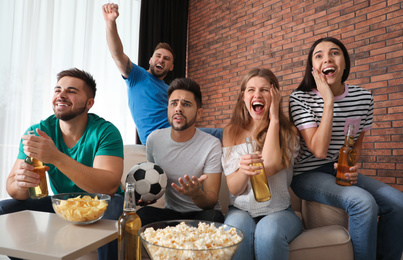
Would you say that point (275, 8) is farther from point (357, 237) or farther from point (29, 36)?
point (357, 237)

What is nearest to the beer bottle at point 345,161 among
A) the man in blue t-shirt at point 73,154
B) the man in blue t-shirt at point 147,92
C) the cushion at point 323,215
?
the cushion at point 323,215

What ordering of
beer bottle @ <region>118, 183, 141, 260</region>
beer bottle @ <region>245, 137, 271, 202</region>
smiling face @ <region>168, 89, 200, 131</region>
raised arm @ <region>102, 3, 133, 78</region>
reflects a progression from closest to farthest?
beer bottle @ <region>118, 183, 141, 260</region> → beer bottle @ <region>245, 137, 271, 202</region> → smiling face @ <region>168, 89, 200, 131</region> → raised arm @ <region>102, 3, 133, 78</region>

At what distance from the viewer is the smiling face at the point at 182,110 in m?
1.65

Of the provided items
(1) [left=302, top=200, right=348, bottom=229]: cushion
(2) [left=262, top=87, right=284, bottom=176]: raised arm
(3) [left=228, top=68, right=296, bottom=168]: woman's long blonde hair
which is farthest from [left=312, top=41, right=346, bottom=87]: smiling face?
(1) [left=302, top=200, right=348, bottom=229]: cushion

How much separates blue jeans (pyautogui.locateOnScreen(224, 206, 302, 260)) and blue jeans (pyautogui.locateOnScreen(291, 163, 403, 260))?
226 mm

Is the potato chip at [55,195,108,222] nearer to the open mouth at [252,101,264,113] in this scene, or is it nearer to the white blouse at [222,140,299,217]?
the white blouse at [222,140,299,217]

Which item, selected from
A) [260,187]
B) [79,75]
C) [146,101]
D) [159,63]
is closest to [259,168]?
[260,187]

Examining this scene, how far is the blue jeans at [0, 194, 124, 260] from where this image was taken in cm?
124

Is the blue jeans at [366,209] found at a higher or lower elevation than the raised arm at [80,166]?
lower

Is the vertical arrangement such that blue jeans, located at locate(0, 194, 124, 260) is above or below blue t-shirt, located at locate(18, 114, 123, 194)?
below

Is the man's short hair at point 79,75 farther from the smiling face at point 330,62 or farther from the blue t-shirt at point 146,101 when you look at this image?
the smiling face at point 330,62

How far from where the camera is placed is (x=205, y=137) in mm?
1711

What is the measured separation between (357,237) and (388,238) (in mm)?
224

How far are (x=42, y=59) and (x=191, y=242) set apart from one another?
10.4 feet
